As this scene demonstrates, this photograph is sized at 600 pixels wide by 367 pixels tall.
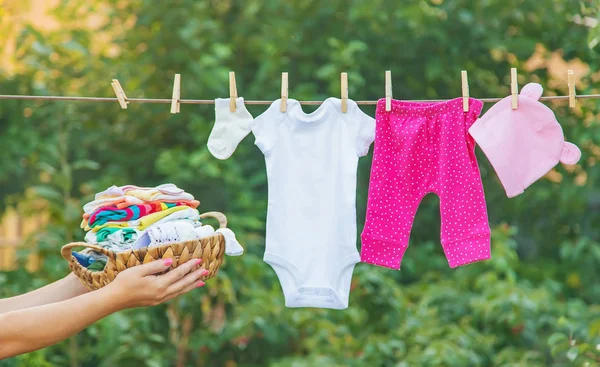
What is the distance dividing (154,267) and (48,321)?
0.23 m

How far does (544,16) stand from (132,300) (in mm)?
2604

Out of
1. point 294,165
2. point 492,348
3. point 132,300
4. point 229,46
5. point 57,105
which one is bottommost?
point 492,348

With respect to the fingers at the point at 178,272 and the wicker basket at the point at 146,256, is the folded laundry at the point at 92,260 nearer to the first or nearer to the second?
the wicker basket at the point at 146,256

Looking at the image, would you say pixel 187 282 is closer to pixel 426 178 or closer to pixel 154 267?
pixel 154 267

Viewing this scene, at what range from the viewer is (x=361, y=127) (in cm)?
208

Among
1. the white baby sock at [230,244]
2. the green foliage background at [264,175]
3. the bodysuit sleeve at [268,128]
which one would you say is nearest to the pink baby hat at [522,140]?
the bodysuit sleeve at [268,128]

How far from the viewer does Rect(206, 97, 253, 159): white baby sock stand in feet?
6.75

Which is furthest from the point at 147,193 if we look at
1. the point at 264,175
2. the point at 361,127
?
the point at 264,175

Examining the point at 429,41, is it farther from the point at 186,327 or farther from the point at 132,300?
the point at 132,300

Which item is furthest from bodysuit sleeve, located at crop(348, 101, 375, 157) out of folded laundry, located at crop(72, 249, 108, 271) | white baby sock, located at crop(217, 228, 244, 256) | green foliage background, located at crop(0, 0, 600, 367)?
green foliage background, located at crop(0, 0, 600, 367)

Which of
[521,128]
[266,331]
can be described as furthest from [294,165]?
[266,331]

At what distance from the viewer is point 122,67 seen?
149 inches

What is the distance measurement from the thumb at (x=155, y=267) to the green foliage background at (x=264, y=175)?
1564mm

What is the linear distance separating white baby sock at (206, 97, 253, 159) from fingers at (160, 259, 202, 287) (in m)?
0.35
